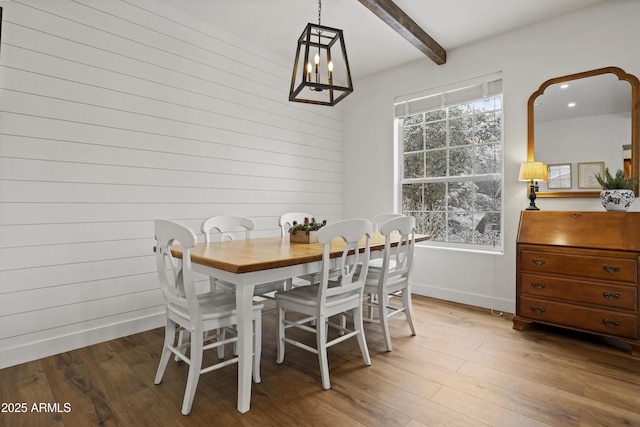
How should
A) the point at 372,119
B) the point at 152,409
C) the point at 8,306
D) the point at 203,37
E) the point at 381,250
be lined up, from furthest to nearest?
the point at 372,119
the point at 203,37
the point at 381,250
the point at 8,306
the point at 152,409

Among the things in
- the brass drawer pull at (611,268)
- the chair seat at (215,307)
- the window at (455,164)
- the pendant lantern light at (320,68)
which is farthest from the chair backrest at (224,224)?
the brass drawer pull at (611,268)

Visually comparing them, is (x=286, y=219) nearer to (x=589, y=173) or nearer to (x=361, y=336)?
(x=361, y=336)

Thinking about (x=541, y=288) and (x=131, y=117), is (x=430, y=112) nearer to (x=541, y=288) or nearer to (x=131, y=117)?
(x=541, y=288)

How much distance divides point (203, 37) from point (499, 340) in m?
3.74

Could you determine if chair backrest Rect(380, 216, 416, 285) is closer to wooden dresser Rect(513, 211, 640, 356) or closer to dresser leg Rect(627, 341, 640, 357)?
wooden dresser Rect(513, 211, 640, 356)

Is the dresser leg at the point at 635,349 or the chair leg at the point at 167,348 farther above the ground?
the chair leg at the point at 167,348

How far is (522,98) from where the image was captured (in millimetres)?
3205

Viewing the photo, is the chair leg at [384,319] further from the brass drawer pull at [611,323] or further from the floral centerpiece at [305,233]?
the brass drawer pull at [611,323]

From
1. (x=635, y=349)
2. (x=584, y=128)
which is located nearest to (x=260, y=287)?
(x=635, y=349)

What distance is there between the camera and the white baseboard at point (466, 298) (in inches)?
129

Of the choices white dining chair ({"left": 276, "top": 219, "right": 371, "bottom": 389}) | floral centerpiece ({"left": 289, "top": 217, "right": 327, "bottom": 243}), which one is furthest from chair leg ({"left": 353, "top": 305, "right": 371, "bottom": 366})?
floral centerpiece ({"left": 289, "top": 217, "right": 327, "bottom": 243})

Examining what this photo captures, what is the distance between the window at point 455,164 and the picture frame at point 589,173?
674 mm

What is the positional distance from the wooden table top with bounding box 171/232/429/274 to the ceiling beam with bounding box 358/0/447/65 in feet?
6.27

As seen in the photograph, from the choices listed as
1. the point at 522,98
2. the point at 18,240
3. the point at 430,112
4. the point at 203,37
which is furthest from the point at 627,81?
the point at 18,240
